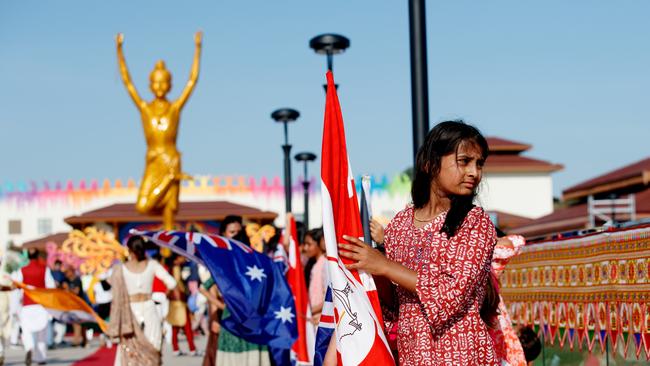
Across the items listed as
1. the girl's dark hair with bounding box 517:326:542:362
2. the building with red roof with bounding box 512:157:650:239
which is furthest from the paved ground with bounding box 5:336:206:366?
the girl's dark hair with bounding box 517:326:542:362

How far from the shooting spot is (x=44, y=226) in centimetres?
6625

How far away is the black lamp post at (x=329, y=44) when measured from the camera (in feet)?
44.5

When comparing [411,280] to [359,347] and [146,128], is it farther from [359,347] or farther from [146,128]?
[146,128]

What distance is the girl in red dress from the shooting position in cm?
372

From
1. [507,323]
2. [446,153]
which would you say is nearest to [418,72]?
[507,323]

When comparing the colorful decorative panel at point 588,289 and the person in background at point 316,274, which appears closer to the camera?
the colorful decorative panel at point 588,289

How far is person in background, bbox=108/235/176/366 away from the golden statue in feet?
58.5

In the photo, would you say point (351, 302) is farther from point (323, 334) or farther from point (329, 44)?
point (329, 44)

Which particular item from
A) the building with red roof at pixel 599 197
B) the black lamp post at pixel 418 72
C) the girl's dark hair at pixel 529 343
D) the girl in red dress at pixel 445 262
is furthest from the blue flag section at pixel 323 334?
the building with red roof at pixel 599 197

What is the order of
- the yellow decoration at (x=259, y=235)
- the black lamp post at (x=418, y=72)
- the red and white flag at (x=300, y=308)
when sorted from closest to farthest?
the black lamp post at (x=418, y=72) < the red and white flag at (x=300, y=308) < the yellow decoration at (x=259, y=235)

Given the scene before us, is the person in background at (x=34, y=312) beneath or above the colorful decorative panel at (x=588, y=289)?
beneath

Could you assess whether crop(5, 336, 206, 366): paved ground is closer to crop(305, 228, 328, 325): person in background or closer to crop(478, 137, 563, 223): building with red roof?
crop(305, 228, 328, 325): person in background

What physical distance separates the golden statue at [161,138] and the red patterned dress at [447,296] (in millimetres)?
25309

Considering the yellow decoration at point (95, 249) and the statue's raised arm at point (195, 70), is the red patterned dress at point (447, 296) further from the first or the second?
the yellow decoration at point (95, 249)
